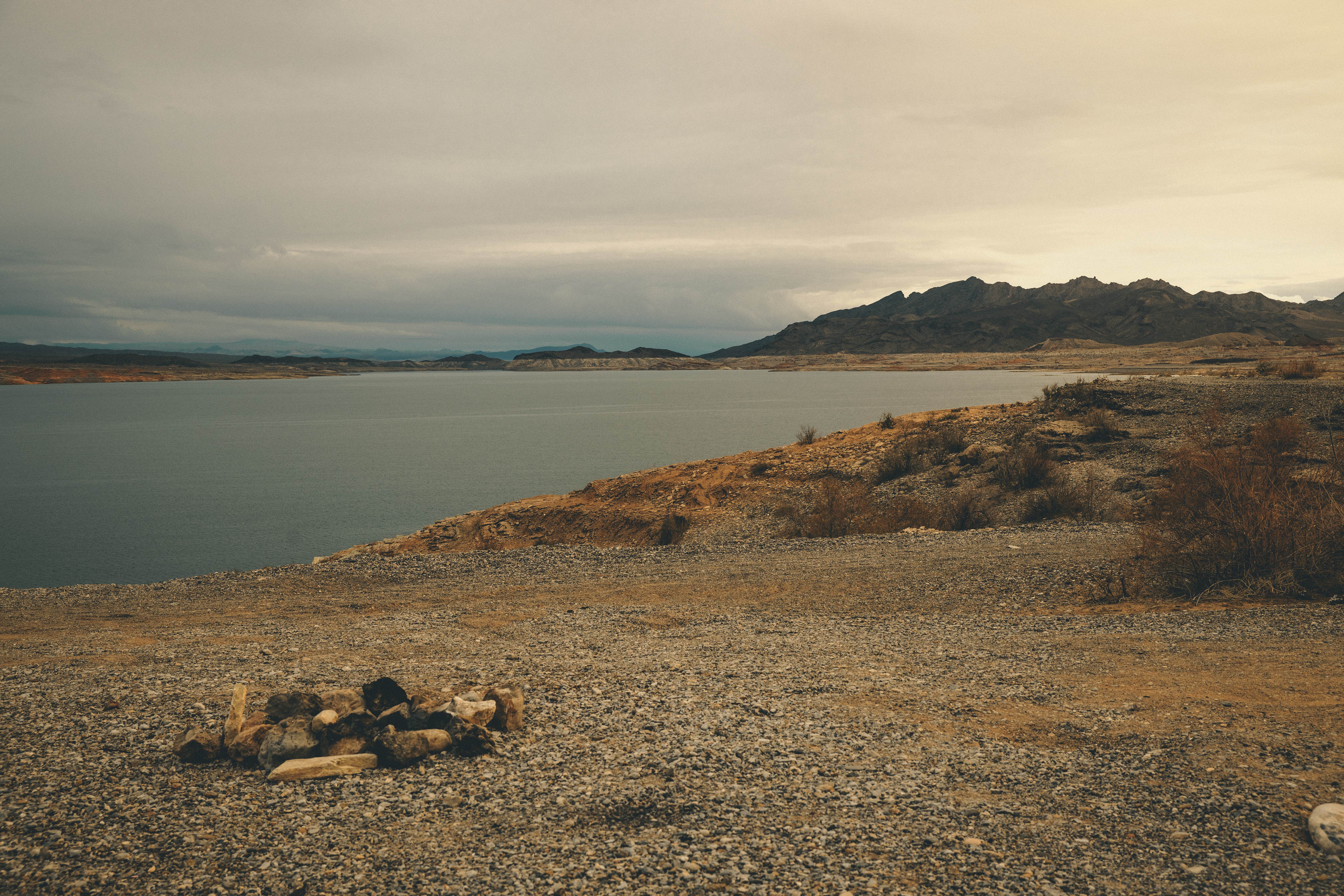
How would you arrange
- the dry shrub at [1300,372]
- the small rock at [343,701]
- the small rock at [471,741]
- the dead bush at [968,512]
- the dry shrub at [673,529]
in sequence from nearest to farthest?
the small rock at [471,741]
the small rock at [343,701]
the dead bush at [968,512]
the dry shrub at [673,529]
the dry shrub at [1300,372]

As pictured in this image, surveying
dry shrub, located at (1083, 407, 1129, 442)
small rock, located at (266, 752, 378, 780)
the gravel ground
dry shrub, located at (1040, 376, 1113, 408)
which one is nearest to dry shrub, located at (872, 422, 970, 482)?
dry shrub, located at (1083, 407, 1129, 442)

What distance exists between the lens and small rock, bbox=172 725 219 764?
5.31 meters

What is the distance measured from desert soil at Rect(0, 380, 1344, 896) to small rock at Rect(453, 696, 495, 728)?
0.35 m

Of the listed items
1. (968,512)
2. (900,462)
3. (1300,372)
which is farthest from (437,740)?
(1300,372)

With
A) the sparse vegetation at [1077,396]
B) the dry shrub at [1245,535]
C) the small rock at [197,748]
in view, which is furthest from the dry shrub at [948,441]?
the small rock at [197,748]

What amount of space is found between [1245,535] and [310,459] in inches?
1750

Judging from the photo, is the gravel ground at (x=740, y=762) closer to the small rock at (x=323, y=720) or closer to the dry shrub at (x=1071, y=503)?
the small rock at (x=323, y=720)

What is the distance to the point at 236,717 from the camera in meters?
5.47

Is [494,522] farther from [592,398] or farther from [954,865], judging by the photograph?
[592,398]

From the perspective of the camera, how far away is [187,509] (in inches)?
1138

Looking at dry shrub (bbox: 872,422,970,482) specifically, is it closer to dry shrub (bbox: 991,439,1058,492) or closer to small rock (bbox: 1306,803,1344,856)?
dry shrub (bbox: 991,439,1058,492)

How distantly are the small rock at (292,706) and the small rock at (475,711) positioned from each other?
3.42ft

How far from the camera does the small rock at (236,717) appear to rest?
5.41 m

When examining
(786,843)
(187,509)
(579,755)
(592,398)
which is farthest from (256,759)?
(592,398)
